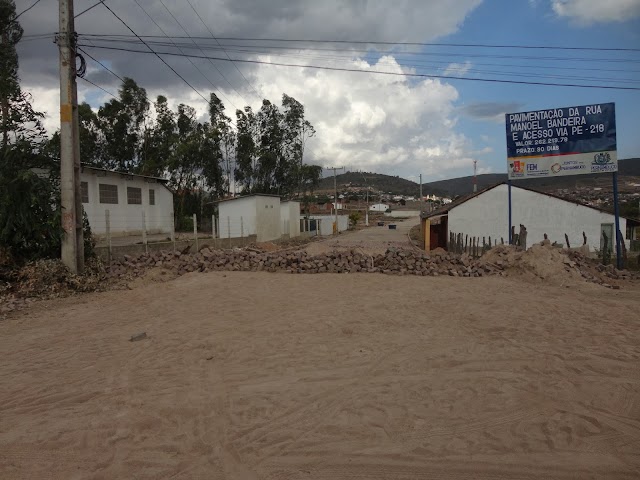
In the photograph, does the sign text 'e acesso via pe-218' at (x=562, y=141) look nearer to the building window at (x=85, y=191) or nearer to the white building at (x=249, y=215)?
the white building at (x=249, y=215)

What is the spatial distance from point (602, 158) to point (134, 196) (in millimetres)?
23081

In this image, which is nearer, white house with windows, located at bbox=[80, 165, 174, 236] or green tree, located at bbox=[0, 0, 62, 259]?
green tree, located at bbox=[0, 0, 62, 259]

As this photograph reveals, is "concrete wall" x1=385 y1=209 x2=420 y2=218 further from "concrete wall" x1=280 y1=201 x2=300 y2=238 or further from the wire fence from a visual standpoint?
the wire fence

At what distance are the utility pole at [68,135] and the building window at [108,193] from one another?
1385cm

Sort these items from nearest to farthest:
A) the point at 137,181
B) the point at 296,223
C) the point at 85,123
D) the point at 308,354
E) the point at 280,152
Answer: the point at 308,354
the point at 137,181
the point at 85,123
the point at 296,223
the point at 280,152

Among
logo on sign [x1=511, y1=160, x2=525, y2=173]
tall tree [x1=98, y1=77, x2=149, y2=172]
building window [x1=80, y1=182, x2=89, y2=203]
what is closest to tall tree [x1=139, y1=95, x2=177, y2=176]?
tall tree [x1=98, y1=77, x2=149, y2=172]

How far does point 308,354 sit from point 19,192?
8787 mm

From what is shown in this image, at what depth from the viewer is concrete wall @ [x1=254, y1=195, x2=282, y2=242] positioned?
30692 millimetres

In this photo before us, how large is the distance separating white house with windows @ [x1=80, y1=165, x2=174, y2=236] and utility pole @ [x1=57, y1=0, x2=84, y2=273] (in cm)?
953

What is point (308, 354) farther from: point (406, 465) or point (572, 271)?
point (572, 271)

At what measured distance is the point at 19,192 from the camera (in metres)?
10.7

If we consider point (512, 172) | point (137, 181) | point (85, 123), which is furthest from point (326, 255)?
point (85, 123)

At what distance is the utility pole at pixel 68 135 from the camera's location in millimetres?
10859

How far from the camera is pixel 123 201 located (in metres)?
25.7
